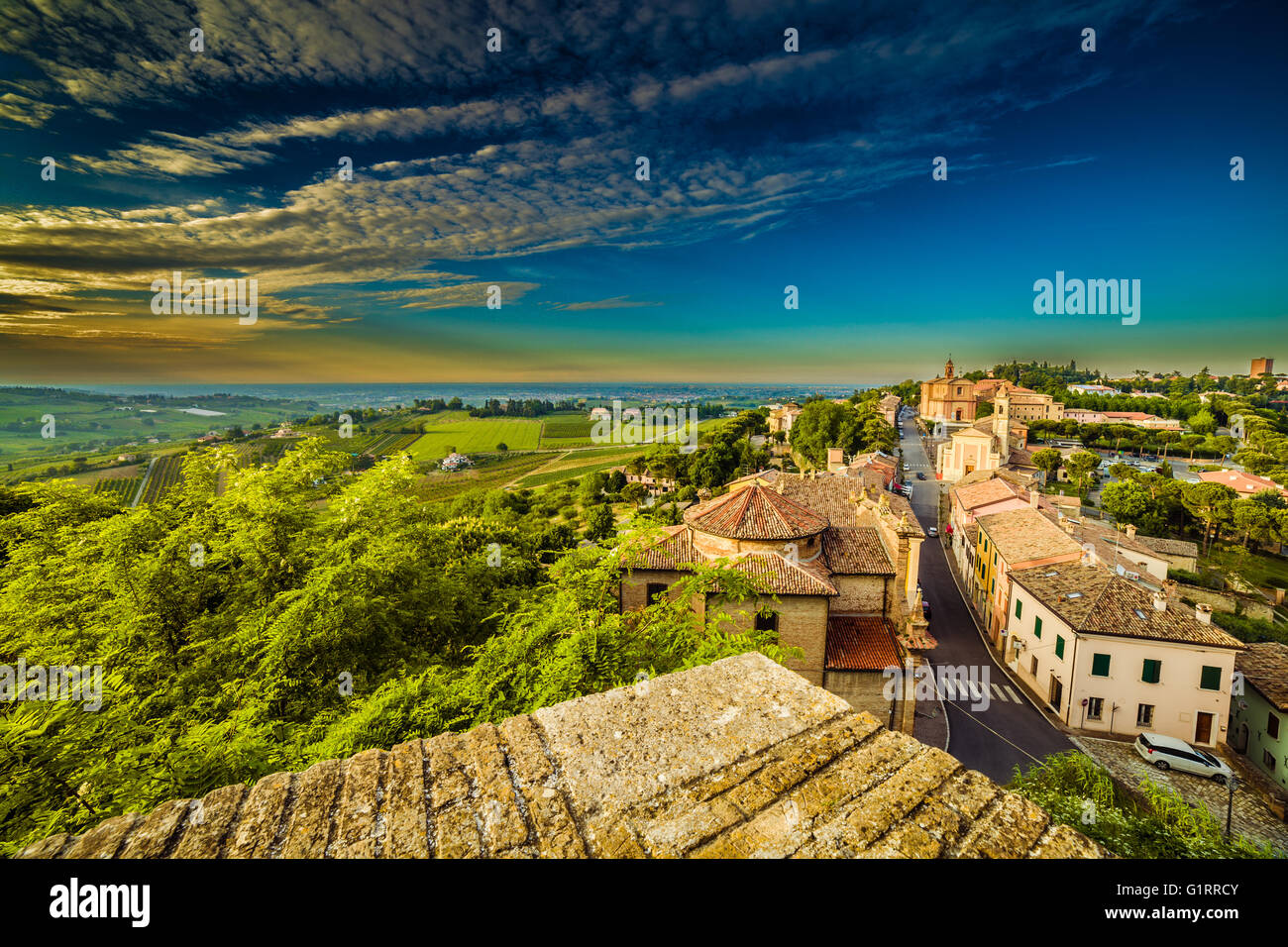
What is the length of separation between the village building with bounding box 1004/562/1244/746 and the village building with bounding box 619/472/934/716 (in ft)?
27.3

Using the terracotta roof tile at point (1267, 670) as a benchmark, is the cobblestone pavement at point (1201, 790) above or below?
below

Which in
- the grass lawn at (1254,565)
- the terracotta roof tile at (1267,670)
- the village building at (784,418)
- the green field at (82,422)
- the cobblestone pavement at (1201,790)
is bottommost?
the cobblestone pavement at (1201,790)

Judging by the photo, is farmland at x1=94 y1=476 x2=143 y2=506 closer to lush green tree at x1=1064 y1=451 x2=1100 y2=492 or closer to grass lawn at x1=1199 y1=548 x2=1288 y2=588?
grass lawn at x1=1199 y1=548 x2=1288 y2=588

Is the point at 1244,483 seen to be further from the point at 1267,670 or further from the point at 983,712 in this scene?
the point at 983,712

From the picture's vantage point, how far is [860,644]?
2184 cm

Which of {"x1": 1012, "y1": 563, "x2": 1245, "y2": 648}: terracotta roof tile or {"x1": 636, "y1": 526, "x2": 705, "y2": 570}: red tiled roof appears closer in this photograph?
{"x1": 636, "y1": 526, "x2": 705, "y2": 570}: red tiled roof

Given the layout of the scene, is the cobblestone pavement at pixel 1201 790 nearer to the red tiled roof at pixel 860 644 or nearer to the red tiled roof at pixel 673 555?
the red tiled roof at pixel 860 644

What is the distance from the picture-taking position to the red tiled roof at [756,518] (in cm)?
2145

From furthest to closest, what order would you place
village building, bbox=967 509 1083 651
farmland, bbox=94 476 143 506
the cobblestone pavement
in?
village building, bbox=967 509 1083 651, farmland, bbox=94 476 143 506, the cobblestone pavement

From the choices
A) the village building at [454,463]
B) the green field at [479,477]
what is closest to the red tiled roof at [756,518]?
the green field at [479,477]

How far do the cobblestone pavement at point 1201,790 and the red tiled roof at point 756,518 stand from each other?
16.8 metres

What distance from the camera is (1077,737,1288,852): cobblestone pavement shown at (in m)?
20.1

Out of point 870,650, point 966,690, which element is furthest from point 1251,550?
point 870,650

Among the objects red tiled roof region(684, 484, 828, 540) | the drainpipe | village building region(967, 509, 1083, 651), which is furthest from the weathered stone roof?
village building region(967, 509, 1083, 651)
